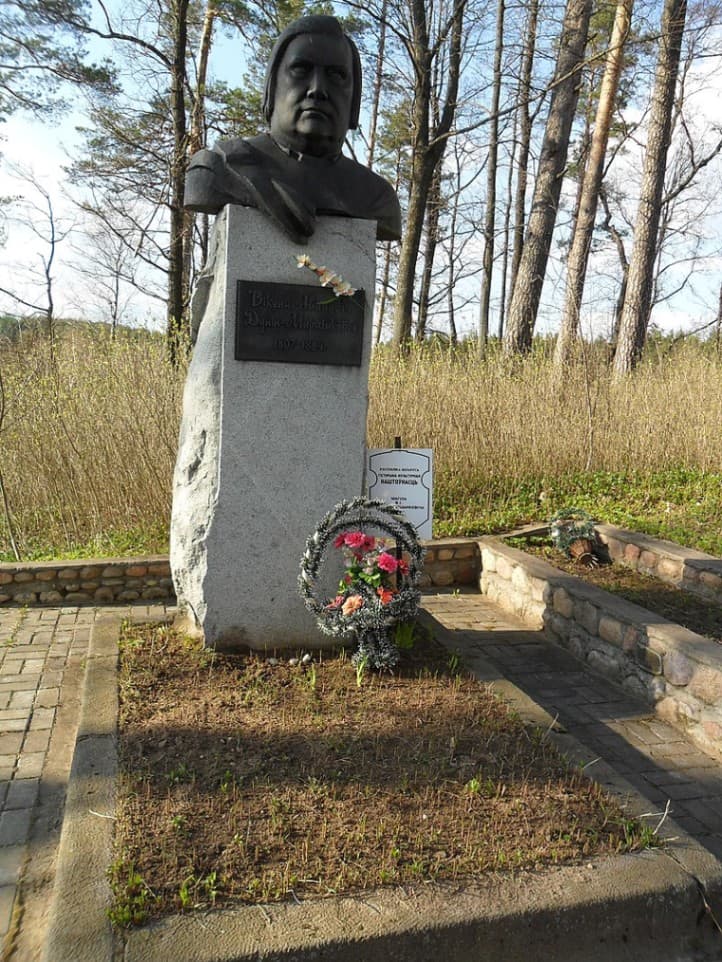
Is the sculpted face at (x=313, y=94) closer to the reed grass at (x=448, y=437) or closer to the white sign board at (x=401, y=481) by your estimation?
the white sign board at (x=401, y=481)

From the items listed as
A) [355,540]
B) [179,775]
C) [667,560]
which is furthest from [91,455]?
[667,560]

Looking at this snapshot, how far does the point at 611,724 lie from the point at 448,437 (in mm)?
4537

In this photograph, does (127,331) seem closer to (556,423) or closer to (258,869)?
(556,423)

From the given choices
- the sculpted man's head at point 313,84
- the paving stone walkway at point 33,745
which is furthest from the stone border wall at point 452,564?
the sculpted man's head at point 313,84

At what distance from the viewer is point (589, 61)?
9977 millimetres

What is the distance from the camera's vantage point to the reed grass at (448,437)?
263 inches

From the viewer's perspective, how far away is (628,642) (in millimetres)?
4016

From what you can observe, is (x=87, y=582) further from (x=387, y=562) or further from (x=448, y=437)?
(x=448, y=437)

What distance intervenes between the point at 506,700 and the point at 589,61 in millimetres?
9803

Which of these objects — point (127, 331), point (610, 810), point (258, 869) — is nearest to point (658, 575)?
point (610, 810)

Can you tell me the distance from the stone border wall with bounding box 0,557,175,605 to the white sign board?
7.81 feet

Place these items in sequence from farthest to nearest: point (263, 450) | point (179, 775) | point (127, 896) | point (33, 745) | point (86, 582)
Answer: point (86, 582) → point (263, 450) → point (33, 745) → point (179, 775) → point (127, 896)

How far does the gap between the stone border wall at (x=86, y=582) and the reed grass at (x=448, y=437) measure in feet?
1.79

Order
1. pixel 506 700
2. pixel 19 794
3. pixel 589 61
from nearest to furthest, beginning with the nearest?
1. pixel 19 794
2. pixel 506 700
3. pixel 589 61
